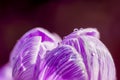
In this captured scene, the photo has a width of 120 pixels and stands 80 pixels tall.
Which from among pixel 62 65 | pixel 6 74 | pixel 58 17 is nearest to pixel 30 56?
pixel 62 65

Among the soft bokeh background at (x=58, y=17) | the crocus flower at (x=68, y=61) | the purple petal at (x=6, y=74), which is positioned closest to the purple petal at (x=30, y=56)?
the crocus flower at (x=68, y=61)

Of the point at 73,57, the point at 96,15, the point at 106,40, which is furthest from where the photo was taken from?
the point at 96,15

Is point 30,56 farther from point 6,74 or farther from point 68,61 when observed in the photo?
point 6,74

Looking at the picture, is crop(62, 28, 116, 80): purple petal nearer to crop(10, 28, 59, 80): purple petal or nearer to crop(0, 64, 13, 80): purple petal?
crop(10, 28, 59, 80): purple petal

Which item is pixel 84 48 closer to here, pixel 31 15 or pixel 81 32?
pixel 81 32

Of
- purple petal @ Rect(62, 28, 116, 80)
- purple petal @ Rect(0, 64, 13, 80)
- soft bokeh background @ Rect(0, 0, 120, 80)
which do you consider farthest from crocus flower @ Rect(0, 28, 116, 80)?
soft bokeh background @ Rect(0, 0, 120, 80)

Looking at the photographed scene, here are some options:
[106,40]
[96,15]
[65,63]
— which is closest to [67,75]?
[65,63]

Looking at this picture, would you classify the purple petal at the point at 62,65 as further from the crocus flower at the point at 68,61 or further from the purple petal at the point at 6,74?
the purple petal at the point at 6,74
